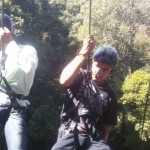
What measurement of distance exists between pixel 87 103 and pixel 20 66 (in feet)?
1.40

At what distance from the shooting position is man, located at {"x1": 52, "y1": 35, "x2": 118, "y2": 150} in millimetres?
1594

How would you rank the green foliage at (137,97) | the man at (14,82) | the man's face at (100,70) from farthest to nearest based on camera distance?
1. the green foliage at (137,97)
2. the man's face at (100,70)
3. the man at (14,82)

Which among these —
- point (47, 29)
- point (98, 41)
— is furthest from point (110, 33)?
point (47, 29)

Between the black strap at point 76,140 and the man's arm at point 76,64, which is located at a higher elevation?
the man's arm at point 76,64

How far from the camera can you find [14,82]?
1594mm

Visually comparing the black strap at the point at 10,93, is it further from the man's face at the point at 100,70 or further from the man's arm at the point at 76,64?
the man's face at the point at 100,70

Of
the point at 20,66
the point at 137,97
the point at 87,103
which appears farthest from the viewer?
the point at 137,97

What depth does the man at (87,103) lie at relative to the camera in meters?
1.59

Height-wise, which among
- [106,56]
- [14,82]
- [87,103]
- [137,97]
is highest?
[106,56]

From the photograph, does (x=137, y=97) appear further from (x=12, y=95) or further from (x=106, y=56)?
(x=12, y=95)

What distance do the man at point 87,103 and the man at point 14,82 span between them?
197mm

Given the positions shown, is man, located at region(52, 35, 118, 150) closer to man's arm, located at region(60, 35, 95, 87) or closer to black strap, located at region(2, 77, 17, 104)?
man's arm, located at region(60, 35, 95, 87)

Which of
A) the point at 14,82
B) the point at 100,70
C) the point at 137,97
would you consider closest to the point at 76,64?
the point at 100,70

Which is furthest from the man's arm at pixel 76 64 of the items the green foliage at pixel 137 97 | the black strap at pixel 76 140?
the green foliage at pixel 137 97
